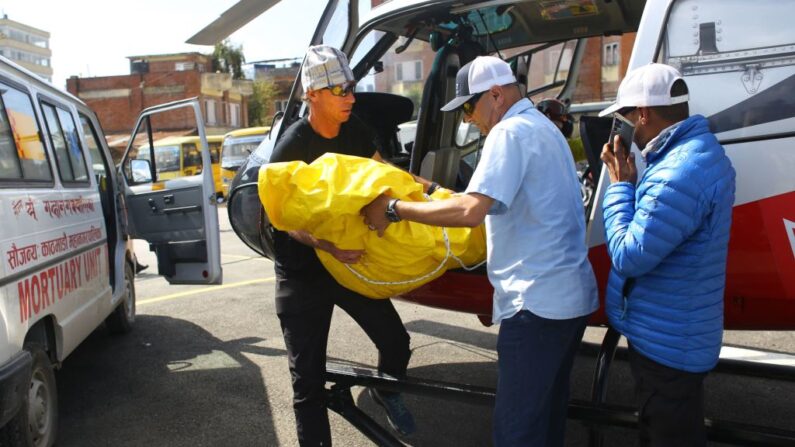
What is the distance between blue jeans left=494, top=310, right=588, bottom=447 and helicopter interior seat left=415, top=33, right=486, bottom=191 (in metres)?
2.19

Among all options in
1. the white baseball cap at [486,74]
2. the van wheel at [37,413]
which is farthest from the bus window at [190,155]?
the white baseball cap at [486,74]

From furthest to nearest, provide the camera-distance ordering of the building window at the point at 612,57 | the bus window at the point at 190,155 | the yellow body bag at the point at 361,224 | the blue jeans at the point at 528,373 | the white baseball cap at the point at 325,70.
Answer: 1. the bus window at the point at 190,155
2. the building window at the point at 612,57
3. the white baseball cap at the point at 325,70
4. the yellow body bag at the point at 361,224
5. the blue jeans at the point at 528,373

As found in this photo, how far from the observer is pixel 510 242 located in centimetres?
240

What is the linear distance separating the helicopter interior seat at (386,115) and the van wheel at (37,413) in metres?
2.38

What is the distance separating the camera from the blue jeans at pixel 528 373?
2.37 m

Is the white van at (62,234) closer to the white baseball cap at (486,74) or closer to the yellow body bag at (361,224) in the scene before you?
the yellow body bag at (361,224)

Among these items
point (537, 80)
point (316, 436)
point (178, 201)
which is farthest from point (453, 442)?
point (537, 80)

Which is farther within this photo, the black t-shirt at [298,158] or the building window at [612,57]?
the building window at [612,57]

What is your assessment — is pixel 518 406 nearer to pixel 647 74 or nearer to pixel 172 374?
pixel 647 74

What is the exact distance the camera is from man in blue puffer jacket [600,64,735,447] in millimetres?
2172

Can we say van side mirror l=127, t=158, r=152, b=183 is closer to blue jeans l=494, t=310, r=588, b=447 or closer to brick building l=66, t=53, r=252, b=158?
blue jeans l=494, t=310, r=588, b=447

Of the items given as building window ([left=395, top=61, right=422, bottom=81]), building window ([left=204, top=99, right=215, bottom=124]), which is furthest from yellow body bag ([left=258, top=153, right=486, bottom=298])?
building window ([left=204, top=99, right=215, bottom=124])

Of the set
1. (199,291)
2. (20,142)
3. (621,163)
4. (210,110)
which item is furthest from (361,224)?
(210,110)

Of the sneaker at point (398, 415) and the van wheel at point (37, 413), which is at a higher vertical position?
the van wheel at point (37, 413)
